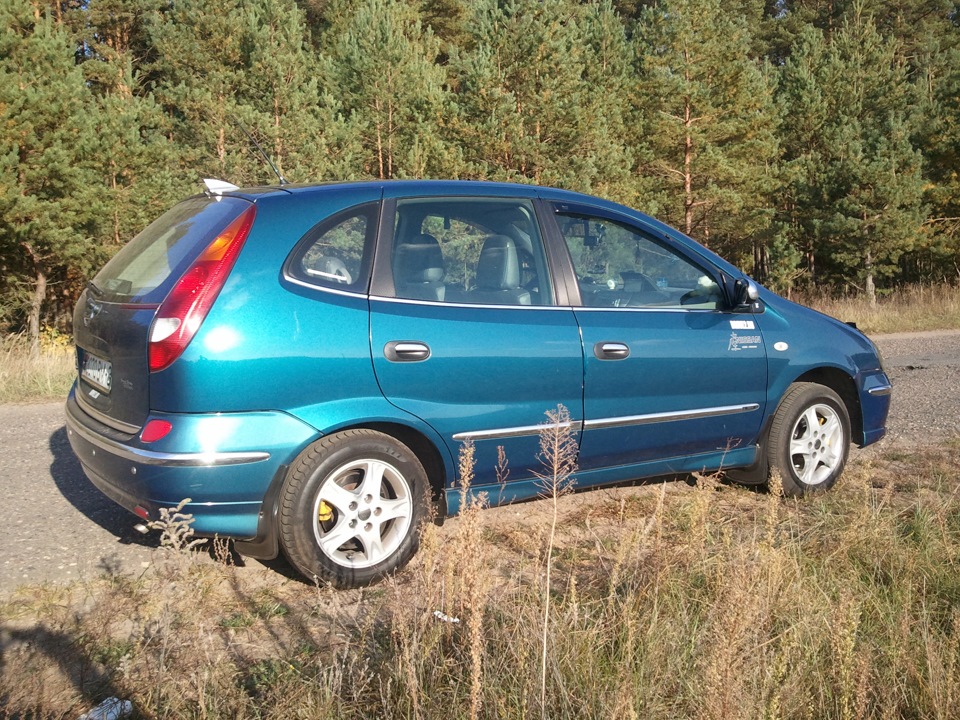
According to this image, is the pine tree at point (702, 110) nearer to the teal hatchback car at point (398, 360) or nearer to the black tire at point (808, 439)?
the black tire at point (808, 439)

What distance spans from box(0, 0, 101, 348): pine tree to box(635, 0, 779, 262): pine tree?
17.5m

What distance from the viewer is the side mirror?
483 centimetres

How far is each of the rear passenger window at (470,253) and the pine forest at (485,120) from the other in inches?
636

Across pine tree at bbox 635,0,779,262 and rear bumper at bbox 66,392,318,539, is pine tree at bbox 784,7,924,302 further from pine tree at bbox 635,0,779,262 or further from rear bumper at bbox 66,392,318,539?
rear bumper at bbox 66,392,318,539

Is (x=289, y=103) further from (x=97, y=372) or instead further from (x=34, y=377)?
(x=97, y=372)

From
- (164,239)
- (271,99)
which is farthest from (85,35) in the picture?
(164,239)

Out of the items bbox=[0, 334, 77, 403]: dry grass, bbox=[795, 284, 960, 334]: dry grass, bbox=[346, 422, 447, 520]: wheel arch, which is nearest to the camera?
bbox=[346, 422, 447, 520]: wheel arch

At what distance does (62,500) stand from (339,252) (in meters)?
2.36

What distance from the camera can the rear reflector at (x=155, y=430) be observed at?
11.2ft

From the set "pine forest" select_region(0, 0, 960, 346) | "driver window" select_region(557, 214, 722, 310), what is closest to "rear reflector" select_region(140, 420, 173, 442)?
"driver window" select_region(557, 214, 722, 310)

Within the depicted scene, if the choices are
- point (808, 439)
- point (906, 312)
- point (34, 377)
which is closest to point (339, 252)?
point (808, 439)

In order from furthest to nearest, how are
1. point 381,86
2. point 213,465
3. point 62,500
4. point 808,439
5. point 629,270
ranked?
point 381,86, point 808,439, point 62,500, point 629,270, point 213,465

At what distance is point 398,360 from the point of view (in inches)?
149

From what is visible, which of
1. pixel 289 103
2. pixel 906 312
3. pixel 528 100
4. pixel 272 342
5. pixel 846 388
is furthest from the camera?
pixel 289 103
